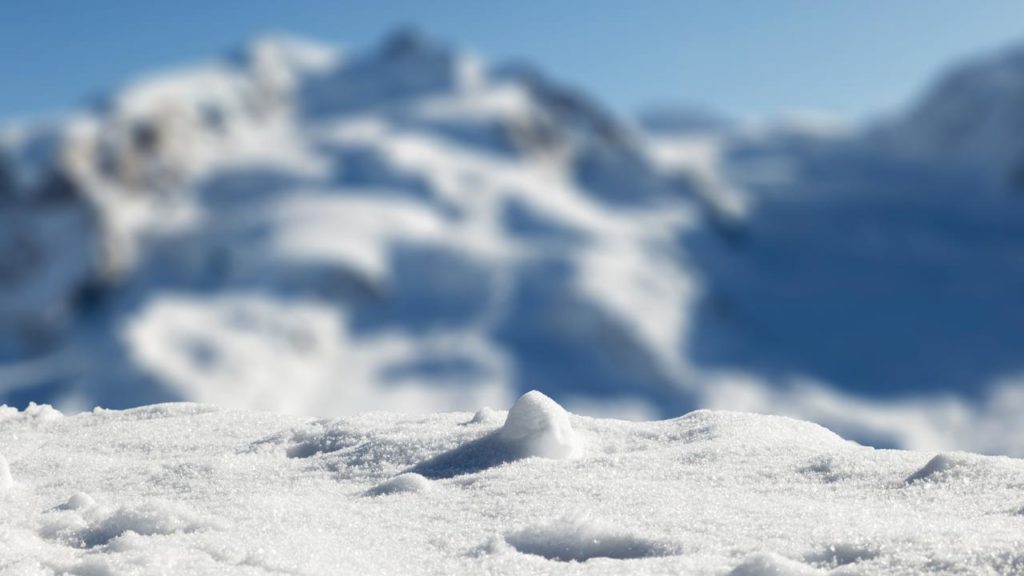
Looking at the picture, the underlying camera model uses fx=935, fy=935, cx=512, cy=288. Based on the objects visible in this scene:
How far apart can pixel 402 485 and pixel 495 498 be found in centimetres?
40

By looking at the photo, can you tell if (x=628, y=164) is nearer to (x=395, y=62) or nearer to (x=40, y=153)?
(x=395, y=62)

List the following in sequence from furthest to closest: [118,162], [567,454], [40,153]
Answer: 1. [40,153]
2. [118,162]
3. [567,454]

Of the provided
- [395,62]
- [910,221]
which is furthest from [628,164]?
[910,221]

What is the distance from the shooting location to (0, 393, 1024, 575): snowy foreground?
2844 millimetres

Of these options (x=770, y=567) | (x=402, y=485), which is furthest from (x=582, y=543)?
(x=402, y=485)

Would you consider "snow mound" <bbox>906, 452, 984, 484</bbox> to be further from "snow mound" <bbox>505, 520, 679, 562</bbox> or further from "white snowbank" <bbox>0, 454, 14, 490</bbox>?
"white snowbank" <bbox>0, 454, 14, 490</bbox>

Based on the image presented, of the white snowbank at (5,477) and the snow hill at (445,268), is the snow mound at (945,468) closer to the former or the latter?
the white snowbank at (5,477)

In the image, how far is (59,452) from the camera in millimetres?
4234

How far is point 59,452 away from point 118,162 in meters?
39.0

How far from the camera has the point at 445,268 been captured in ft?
119

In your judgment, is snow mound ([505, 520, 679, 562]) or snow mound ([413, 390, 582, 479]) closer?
snow mound ([505, 520, 679, 562])

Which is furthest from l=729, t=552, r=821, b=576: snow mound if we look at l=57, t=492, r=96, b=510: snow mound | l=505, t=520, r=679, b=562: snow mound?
l=57, t=492, r=96, b=510: snow mound

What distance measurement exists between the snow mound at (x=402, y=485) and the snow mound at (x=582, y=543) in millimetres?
620

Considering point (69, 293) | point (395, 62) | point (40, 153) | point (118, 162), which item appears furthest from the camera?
point (395, 62)
